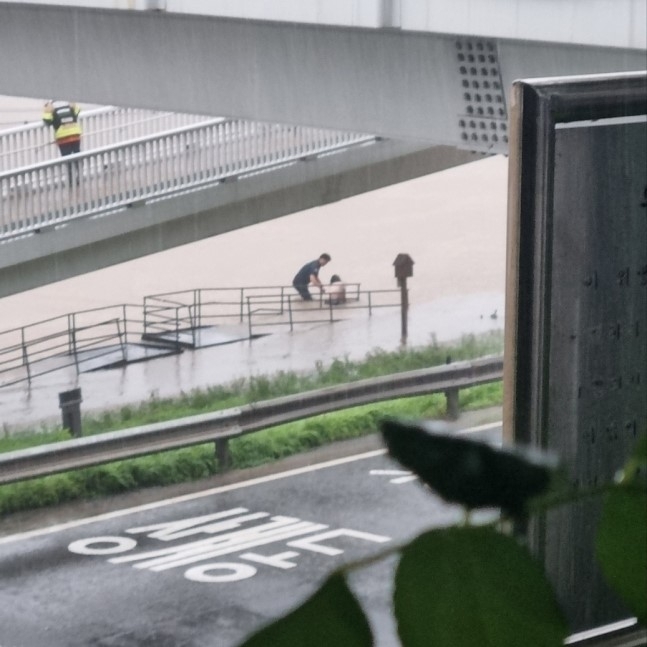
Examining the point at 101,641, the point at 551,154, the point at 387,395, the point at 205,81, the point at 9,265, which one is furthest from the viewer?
the point at 387,395

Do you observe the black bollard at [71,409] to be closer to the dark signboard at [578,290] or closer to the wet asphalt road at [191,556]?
the wet asphalt road at [191,556]

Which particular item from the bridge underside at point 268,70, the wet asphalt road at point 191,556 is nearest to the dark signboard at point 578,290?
the bridge underside at point 268,70

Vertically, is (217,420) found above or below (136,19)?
below

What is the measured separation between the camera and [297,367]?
10.5ft

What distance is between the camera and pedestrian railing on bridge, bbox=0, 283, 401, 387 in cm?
247

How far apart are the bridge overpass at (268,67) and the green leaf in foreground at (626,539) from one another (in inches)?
→ 73.3

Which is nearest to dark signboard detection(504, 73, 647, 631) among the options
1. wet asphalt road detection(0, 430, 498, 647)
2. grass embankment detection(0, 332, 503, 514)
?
wet asphalt road detection(0, 430, 498, 647)

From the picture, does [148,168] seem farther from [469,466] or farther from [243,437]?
[469,466]

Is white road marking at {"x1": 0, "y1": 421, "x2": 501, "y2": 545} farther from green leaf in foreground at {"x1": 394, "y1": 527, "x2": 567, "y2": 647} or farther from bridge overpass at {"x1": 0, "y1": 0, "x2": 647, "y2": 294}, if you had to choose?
green leaf in foreground at {"x1": 394, "y1": 527, "x2": 567, "y2": 647}

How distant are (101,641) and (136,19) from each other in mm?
1284

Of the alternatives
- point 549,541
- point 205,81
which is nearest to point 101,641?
point 205,81

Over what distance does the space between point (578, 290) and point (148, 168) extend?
2.06m

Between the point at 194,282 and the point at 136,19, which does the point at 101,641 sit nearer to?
the point at 194,282

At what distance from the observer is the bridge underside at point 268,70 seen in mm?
2127
